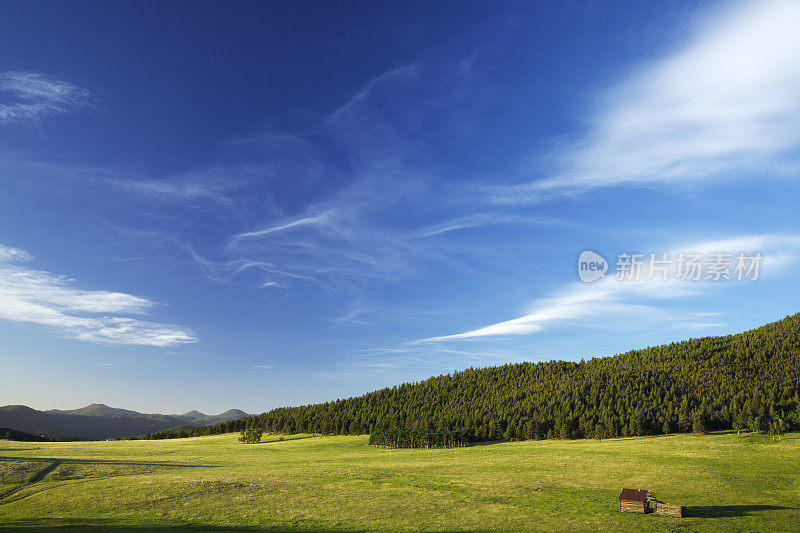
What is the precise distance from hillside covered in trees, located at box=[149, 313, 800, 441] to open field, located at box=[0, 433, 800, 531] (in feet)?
146

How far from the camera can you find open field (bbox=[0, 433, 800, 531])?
134 feet

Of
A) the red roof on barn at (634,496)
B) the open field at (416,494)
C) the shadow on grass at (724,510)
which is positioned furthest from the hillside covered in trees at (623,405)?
the red roof on barn at (634,496)

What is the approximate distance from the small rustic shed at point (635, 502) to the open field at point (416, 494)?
1.51 metres

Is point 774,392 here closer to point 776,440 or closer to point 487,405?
point 776,440

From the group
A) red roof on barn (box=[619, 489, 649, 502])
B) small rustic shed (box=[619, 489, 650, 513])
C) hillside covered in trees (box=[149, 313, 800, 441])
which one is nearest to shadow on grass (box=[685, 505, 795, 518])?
small rustic shed (box=[619, 489, 650, 513])

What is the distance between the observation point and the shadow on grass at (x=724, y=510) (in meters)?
41.8

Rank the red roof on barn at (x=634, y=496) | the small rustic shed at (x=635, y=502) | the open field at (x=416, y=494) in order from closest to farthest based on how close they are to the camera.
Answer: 1. the open field at (x=416, y=494)
2. the small rustic shed at (x=635, y=502)
3. the red roof on barn at (x=634, y=496)

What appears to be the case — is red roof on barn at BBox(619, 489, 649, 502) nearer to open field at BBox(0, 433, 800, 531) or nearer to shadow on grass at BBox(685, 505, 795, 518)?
open field at BBox(0, 433, 800, 531)

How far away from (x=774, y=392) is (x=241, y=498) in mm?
152055

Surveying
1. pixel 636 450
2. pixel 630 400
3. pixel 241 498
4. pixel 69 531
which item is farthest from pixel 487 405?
pixel 69 531

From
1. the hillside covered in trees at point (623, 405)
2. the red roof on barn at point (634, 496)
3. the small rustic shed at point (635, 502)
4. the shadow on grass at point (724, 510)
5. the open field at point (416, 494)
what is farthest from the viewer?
the hillside covered in trees at point (623, 405)

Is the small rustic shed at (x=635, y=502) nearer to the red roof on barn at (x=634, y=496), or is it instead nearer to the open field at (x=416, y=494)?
the red roof on barn at (x=634, y=496)

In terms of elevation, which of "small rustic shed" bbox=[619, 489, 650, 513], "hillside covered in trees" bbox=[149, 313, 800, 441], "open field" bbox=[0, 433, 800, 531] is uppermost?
"hillside covered in trees" bbox=[149, 313, 800, 441]

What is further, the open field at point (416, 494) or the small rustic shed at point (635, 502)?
the small rustic shed at point (635, 502)
